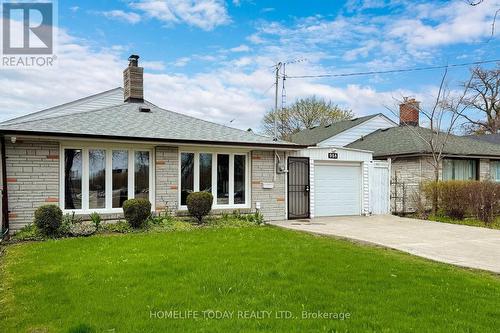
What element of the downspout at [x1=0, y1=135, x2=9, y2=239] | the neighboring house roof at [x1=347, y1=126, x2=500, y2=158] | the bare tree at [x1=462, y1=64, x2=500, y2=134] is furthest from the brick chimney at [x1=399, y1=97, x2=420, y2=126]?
the downspout at [x1=0, y1=135, x2=9, y2=239]

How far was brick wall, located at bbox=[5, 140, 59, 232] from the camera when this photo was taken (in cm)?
1062

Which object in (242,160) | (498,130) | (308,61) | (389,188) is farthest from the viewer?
Answer: (498,130)

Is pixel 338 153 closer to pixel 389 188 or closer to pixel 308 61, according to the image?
pixel 389 188

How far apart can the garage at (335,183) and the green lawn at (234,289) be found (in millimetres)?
6393

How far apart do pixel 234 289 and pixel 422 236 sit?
705 centimetres

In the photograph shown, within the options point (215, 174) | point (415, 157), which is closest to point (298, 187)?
point (215, 174)

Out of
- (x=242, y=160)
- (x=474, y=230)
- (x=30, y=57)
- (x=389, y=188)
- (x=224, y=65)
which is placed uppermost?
(x=224, y=65)

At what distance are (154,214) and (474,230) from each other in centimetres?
937

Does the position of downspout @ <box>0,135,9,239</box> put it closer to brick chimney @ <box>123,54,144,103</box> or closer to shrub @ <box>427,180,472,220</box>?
brick chimney @ <box>123,54,144,103</box>

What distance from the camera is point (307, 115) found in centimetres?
3672

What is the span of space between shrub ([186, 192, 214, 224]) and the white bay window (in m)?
0.71

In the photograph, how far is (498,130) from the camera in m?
37.1

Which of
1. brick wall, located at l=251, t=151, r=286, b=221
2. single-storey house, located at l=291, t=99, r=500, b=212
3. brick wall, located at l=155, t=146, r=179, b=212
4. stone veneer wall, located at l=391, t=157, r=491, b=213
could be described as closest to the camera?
brick wall, located at l=155, t=146, r=179, b=212

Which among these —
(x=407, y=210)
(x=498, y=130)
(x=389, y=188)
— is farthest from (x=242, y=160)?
(x=498, y=130)
